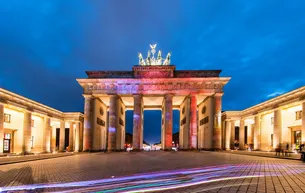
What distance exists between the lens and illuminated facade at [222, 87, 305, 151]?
3225 cm

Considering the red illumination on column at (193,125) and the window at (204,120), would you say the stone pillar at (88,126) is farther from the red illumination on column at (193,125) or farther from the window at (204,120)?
the window at (204,120)

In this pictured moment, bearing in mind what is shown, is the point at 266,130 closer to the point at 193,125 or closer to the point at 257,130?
the point at 257,130

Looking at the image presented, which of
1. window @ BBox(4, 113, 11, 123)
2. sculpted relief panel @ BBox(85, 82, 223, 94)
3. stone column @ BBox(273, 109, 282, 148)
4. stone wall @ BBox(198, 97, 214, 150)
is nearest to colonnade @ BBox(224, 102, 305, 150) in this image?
stone column @ BBox(273, 109, 282, 148)

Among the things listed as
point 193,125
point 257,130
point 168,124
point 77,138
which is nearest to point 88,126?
point 77,138

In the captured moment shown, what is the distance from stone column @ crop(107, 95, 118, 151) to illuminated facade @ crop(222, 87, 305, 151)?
82.1 feet

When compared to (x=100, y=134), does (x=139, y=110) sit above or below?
above

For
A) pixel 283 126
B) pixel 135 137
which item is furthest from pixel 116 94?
pixel 283 126

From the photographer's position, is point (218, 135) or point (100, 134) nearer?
point (218, 135)

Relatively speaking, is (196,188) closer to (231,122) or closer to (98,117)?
(98,117)

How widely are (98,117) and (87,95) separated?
542cm

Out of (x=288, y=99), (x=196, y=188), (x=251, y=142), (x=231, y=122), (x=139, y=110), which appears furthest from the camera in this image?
(x=251, y=142)

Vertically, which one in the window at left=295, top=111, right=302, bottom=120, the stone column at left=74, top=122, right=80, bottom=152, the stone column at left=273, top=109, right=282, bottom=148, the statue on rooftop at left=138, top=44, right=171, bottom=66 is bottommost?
the stone column at left=74, top=122, right=80, bottom=152

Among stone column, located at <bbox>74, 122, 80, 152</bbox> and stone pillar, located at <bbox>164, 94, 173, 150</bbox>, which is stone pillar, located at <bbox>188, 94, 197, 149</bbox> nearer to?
stone pillar, located at <bbox>164, 94, 173, 150</bbox>

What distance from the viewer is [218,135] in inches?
1560
